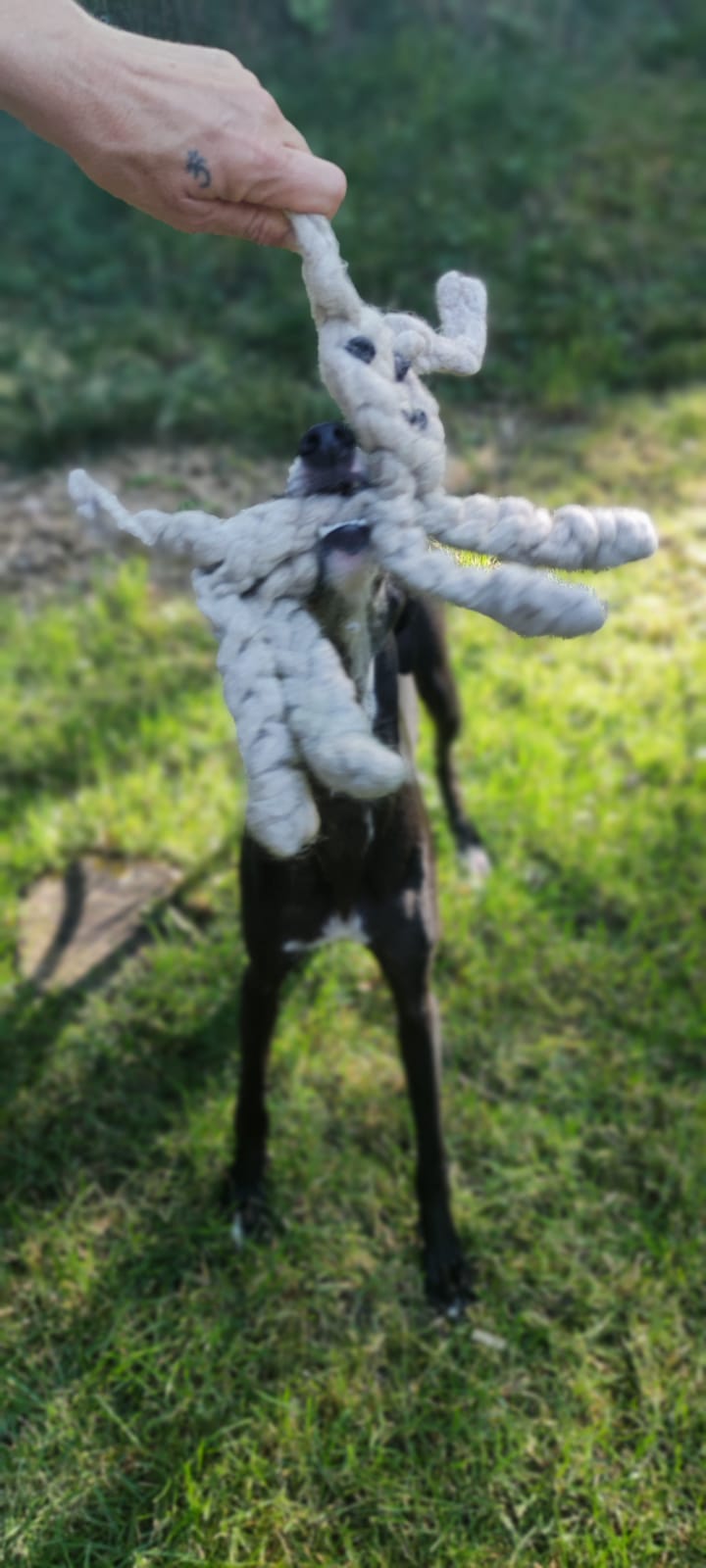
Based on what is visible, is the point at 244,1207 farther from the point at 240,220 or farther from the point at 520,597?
the point at 240,220

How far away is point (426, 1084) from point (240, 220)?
164 centimetres

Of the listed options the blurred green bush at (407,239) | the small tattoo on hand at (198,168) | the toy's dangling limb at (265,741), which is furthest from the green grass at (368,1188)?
the blurred green bush at (407,239)

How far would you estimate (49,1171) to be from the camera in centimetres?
275

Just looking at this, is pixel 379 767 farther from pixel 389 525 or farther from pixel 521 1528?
pixel 521 1528

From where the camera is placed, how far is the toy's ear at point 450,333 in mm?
1720

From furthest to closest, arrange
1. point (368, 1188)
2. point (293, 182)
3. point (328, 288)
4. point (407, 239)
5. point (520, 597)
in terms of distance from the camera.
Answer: point (407, 239)
point (368, 1188)
point (293, 182)
point (328, 288)
point (520, 597)

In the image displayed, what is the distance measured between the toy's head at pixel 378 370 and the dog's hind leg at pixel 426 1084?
37.2 inches

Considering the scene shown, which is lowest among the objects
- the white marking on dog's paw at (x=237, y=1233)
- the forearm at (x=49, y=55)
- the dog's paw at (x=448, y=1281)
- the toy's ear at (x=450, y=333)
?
the dog's paw at (x=448, y=1281)

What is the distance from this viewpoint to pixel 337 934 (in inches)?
89.4

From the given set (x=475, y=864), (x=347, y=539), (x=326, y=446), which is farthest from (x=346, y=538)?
(x=475, y=864)

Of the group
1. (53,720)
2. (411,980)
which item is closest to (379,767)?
(411,980)

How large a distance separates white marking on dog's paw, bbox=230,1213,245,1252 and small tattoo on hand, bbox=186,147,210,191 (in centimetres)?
207

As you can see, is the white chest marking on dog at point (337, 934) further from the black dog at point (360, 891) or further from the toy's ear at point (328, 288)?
the toy's ear at point (328, 288)

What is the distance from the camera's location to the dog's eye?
1593 millimetres
